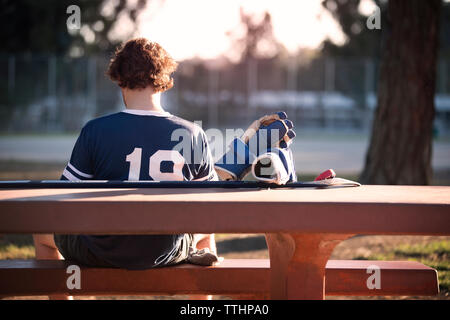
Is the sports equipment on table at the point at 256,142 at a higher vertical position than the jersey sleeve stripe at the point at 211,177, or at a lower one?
higher

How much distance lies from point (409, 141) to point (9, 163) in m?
8.32

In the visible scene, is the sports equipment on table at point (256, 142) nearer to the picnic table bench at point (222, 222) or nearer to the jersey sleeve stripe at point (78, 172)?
the picnic table bench at point (222, 222)

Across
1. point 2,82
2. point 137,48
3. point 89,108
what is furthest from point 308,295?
point 2,82

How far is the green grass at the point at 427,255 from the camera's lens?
491cm

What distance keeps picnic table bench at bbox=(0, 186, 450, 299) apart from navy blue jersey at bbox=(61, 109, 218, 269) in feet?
0.42

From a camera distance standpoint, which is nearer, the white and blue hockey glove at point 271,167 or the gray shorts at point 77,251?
the white and blue hockey glove at point 271,167

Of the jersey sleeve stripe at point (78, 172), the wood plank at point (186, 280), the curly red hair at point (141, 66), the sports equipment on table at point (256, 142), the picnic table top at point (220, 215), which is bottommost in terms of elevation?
the wood plank at point (186, 280)

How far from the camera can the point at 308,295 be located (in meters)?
2.33

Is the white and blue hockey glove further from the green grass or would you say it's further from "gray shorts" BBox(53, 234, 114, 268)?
the green grass

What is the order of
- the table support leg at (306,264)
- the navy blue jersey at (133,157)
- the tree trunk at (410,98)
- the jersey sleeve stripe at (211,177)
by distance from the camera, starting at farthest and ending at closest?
1. the tree trunk at (410,98)
2. the jersey sleeve stripe at (211,177)
3. the navy blue jersey at (133,157)
4. the table support leg at (306,264)

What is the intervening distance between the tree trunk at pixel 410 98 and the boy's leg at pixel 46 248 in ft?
16.8

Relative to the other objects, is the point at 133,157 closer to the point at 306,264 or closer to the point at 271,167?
the point at 271,167

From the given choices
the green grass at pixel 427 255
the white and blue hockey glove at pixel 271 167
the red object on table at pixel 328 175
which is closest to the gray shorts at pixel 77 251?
the white and blue hockey glove at pixel 271 167

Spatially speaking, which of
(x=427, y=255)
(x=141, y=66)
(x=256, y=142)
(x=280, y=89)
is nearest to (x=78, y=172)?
(x=141, y=66)
